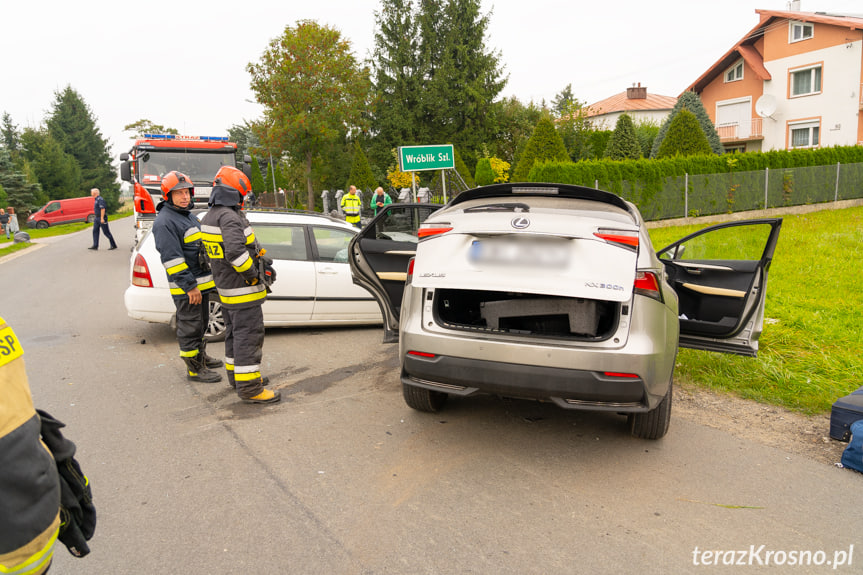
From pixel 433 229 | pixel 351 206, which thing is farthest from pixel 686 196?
pixel 433 229

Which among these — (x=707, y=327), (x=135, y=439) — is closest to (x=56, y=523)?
(x=135, y=439)

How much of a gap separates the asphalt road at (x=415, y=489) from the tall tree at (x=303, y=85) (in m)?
26.0

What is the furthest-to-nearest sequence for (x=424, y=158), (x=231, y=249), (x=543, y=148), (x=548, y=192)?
(x=543, y=148), (x=424, y=158), (x=231, y=249), (x=548, y=192)

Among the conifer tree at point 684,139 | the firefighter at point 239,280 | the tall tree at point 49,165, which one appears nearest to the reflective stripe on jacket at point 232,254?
the firefighter at point 239,280

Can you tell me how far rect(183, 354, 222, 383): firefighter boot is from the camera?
541cm

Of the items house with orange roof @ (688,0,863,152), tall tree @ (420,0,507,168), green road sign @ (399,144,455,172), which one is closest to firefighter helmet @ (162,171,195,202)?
green road sign @ (399,144,455,172)

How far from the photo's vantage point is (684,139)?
21.3 m

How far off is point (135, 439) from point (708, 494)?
144 inches

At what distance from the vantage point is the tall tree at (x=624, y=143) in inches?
1072

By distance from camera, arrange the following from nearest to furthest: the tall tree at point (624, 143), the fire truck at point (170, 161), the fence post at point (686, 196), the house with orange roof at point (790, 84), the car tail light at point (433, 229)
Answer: the car tail light at point (433, 229)
the fire truck at point (170, 161)
the fence post at point (686, 196)
the tall tree at point (624, 143)
the house with orange roof at point (790, 84)

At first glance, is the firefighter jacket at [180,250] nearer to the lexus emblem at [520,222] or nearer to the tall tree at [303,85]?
the lexus emblem at [520,222]

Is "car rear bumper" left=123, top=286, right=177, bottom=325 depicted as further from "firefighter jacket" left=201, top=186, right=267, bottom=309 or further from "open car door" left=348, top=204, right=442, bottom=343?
"open car door" left=348, top=204, right=442, bottom=343

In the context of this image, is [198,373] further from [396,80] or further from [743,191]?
[396,80]

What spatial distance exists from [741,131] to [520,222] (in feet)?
122
